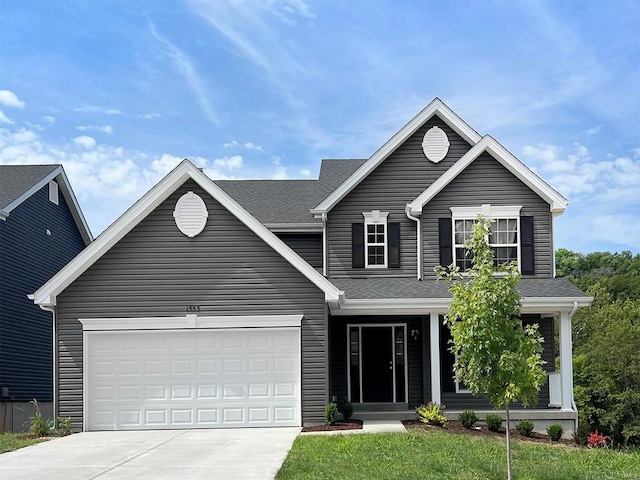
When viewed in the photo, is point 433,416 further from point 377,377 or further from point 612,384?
point 612,384

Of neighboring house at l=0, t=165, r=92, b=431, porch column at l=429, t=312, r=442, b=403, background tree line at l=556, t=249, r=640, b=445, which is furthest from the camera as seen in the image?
background tree line at l=556, t=249, r=640, b=445

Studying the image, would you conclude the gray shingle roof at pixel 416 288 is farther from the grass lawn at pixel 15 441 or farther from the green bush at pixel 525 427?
the grass lawn at pixel 15 441

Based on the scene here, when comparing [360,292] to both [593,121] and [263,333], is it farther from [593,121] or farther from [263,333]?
[593,121]

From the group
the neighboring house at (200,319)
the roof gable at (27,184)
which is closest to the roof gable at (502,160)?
the neighboring house at (200,319)

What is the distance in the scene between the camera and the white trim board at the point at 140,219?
18.9 metres

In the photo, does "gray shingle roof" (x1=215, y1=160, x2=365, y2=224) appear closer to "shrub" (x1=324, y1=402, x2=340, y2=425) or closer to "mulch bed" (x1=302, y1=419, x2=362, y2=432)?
"shrub" (x1=324, y1=402, x2=340, y2=425)

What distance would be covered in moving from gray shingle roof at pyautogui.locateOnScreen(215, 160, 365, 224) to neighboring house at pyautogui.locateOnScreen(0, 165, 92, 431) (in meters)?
5.80

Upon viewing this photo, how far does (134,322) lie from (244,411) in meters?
3.21

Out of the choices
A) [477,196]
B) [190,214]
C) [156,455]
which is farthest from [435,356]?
[156,455]

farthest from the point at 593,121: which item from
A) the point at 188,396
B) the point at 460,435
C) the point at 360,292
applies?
the point at 188,396

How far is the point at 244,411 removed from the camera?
19.0 m

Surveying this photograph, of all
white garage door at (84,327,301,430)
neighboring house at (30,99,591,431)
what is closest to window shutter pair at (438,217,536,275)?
neighboring house at (30,99,591,431)

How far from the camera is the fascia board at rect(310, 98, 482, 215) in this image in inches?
872

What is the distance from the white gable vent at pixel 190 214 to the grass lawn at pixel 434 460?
566cm
